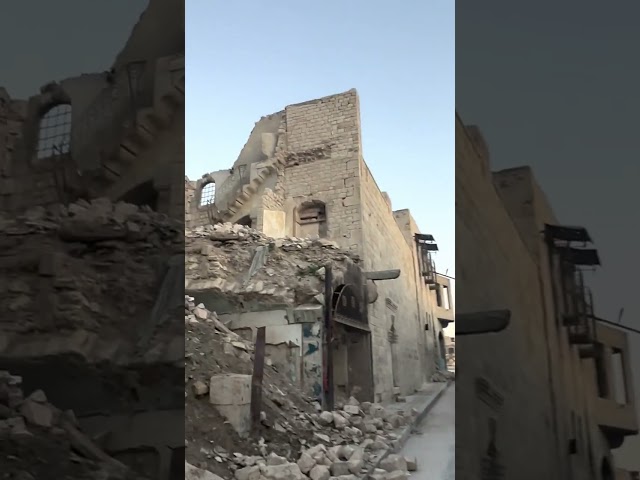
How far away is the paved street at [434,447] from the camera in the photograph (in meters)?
6.22

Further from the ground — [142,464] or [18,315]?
[18,315]

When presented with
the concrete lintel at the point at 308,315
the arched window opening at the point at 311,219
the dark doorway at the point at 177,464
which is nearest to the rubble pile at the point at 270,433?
the concrete lintel at the point at 308,315

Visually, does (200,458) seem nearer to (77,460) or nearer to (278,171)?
(77,460)

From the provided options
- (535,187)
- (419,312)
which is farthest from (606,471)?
(419,312)

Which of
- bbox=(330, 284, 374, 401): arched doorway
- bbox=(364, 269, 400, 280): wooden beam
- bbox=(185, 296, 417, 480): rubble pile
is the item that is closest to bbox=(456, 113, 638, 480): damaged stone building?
bbox=(185, 296, 417, 480): rubble pile

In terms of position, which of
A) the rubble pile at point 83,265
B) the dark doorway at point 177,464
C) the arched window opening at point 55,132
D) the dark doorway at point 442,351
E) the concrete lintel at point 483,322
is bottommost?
the dark doorway at point 442,351

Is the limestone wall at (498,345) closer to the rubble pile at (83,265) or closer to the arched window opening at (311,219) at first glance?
the rubble pile at (83,265)

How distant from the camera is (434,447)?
7.66 meters

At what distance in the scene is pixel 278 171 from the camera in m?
16.4

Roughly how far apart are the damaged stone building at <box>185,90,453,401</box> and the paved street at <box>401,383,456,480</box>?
167 cm

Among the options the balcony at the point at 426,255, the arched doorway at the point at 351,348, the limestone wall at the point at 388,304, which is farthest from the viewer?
the balcony at the point at 426,255

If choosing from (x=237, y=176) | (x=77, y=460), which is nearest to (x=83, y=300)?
(x=77, y=460)

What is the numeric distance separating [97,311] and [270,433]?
18.2 feet

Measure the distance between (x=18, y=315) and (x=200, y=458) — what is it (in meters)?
4.60
